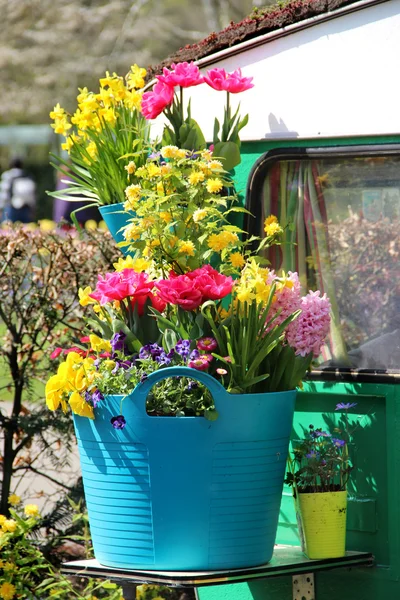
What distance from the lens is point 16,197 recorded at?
16.1 meters

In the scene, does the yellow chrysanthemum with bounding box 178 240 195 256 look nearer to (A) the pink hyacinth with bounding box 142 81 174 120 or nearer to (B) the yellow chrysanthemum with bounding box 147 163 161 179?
(B) the yellow chrysanthemum with bounding box 147 163 161 179

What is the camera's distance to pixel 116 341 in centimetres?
294

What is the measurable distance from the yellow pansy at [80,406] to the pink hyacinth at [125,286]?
33cm

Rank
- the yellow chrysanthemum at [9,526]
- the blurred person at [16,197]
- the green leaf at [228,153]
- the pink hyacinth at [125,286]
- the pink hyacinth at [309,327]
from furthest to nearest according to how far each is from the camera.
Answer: the blurred person at [16,197] < the yellow chrysanthemum at [9,526] < the green leaf at [228,153] < the pink hyacinth at [309,327] < the pink hyacinth at [125,286]

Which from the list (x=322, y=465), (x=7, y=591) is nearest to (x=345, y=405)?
(x=322, y=465)

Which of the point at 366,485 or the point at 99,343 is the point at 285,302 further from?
the point at 366,485

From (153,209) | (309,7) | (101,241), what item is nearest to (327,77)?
(309,7)

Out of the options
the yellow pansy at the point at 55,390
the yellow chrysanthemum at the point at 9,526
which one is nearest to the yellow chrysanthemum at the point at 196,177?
the yellow pansy at the point at 55,390

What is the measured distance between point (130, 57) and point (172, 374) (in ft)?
45.3

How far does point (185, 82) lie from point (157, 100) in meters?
0.12

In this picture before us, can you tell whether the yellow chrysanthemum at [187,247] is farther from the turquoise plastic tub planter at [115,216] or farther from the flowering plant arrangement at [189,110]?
the turquoise plastic tub planter at [115,216]

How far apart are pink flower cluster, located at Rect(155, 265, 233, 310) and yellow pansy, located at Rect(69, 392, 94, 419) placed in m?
0.40

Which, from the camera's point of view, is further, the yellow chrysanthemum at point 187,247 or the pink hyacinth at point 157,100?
the pink hyacinth at point 157,100

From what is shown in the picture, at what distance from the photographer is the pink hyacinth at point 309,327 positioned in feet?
9.97
